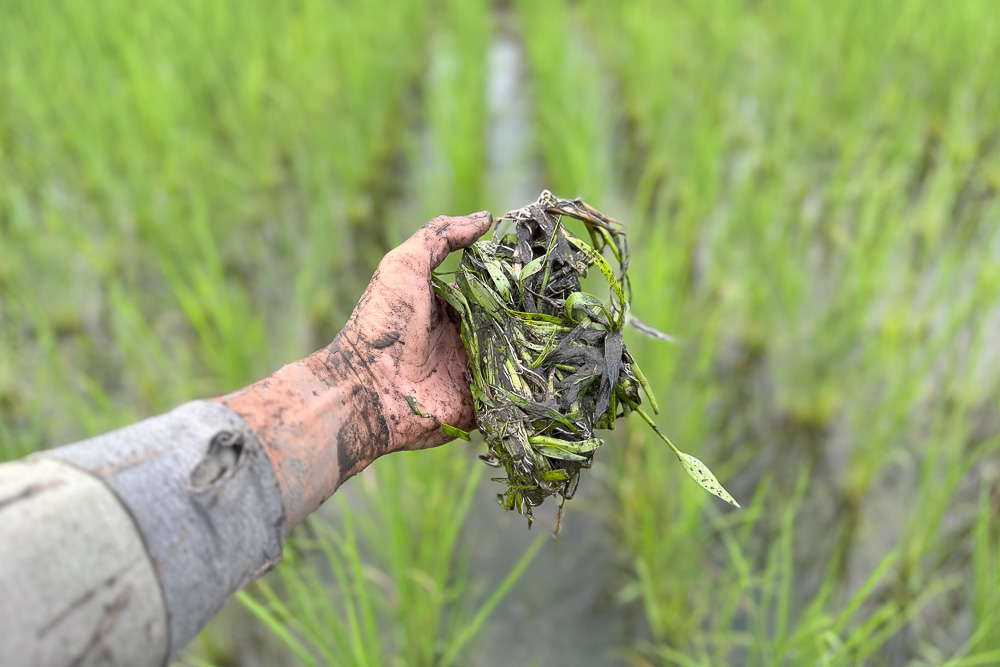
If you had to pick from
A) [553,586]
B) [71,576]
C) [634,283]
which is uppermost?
[71,576]

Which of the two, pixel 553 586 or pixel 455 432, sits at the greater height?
pixel 455 432

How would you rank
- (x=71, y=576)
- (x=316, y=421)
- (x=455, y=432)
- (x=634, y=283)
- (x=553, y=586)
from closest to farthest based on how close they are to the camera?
(x=71, y=576) < (x=316, y=421) < (x=455, y=432) < (x=553, y=586) < (x=634, y=283)

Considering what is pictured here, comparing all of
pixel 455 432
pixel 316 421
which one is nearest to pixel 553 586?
pixel 455 432

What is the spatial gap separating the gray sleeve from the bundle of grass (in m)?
0.25

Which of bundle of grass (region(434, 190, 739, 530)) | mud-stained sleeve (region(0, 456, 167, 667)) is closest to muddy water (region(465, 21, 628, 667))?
bundle of grass (region(434, 190, 739, 530))

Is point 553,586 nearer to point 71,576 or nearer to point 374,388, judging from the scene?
point 374,388

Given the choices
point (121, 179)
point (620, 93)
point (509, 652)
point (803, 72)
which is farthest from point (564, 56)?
point (509, 652)

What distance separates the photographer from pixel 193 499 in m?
0.49

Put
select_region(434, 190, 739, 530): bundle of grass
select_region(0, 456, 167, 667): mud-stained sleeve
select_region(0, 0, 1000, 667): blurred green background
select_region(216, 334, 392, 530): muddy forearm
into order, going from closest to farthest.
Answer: select_region(0, 456, 167, 667): mud-stained sleeve → select_region(216, 334, 392, 530): muddy forearm → select_region(434, 190, 739, 530): bundle of grass → select_region(0, 0, 1000, 667): blurred green background

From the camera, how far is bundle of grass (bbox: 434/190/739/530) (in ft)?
2.30

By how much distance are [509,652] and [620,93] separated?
2.57 m

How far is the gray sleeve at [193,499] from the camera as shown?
453mm

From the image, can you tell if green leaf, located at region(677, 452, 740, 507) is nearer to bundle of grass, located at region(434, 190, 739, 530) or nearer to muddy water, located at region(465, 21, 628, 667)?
bundle of grass, located at region(434, 190, 739, 530)

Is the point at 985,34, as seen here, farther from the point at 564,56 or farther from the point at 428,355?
the point at 428,355
